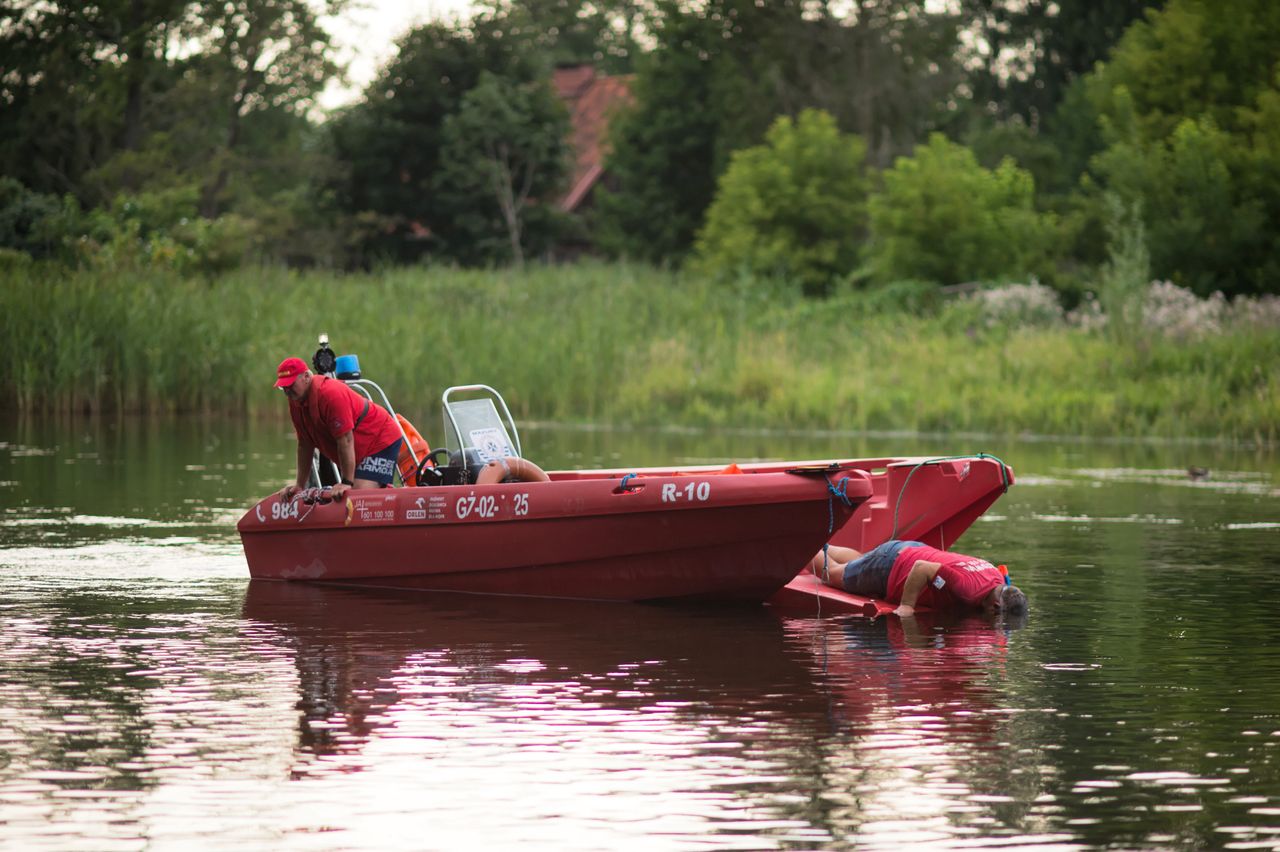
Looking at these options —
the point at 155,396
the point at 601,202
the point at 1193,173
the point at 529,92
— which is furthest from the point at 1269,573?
the point at 601,202

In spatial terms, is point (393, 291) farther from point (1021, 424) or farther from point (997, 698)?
point (997, 698)

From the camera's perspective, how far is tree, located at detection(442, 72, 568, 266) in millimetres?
51719

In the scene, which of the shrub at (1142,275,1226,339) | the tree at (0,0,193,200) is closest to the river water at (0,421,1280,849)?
the shrub at (1142,275,1226,339)

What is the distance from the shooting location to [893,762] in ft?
27.9

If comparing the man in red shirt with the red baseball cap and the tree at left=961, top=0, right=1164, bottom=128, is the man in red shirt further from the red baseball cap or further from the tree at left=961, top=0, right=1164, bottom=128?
the tree at left=961, top=0, right=1164, bottom=128

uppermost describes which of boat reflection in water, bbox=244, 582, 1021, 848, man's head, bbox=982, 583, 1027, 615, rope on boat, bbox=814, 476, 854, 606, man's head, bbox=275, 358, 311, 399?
man's head, bbox=275, 358, 311, 399

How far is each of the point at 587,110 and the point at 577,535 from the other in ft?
179

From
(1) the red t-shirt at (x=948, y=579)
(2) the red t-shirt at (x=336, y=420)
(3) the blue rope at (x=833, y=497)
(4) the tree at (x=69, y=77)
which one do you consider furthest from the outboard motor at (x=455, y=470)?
(4) the tree at (x=69, y=77)

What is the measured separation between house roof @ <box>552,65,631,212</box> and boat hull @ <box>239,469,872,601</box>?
47.1 m

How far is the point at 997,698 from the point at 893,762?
66.3 inches

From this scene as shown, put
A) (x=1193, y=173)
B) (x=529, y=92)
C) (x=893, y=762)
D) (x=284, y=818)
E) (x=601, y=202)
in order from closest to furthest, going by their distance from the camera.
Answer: (x=284, y=818)
(x=893, y=762)
(x=1193, y=173)
(x=529, y=92)
(x=601, y=202)

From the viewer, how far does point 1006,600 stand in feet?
42.1

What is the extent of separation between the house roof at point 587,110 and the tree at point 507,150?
661cm

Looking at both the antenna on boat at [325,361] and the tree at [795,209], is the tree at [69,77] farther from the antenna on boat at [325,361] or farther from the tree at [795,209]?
the antenna on boat at [325,361]
